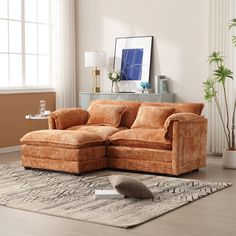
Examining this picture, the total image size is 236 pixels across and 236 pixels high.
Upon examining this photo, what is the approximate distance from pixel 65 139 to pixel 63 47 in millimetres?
3193

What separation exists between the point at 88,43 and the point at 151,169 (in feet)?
11.8

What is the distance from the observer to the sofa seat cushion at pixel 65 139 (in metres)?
6.40

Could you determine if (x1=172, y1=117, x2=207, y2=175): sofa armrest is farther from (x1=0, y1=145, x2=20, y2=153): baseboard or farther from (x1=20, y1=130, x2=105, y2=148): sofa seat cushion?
(x1=0, y1=145, x2=20, y2=153): baseboard

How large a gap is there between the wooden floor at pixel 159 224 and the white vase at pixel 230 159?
6.20ft

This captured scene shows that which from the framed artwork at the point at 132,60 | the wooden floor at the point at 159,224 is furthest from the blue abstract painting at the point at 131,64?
the wooden floor at the point at 159,224

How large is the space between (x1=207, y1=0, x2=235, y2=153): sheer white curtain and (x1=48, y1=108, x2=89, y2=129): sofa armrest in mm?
1908

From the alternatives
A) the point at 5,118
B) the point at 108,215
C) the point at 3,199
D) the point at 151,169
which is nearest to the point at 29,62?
the point at 5,118

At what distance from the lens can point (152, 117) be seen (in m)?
6.79

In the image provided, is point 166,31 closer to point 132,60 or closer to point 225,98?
point 132,60

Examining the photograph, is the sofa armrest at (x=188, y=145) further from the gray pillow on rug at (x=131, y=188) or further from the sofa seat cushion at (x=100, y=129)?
the gray pillow on rug at (x=131, y=188)

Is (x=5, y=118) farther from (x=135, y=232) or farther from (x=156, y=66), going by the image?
(x=135, y=232)

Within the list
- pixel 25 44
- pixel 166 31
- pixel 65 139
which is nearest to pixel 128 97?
pixel 166 31

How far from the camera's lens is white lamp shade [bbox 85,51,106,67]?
8758 mm

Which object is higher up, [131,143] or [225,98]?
[225,98]
